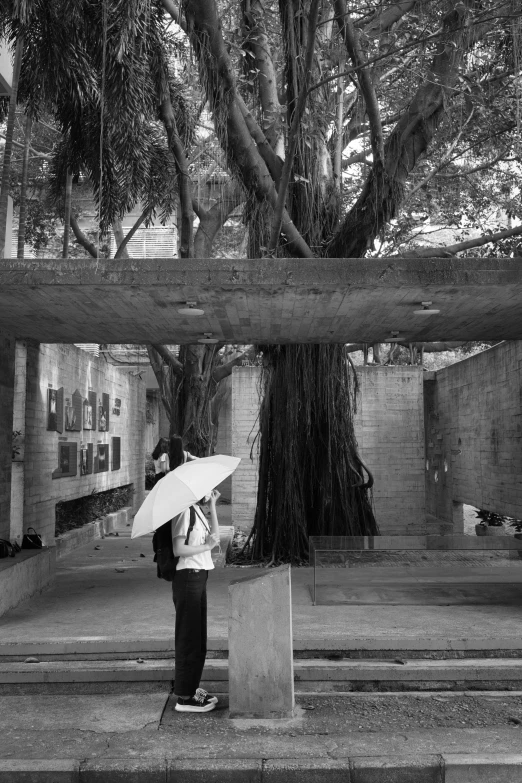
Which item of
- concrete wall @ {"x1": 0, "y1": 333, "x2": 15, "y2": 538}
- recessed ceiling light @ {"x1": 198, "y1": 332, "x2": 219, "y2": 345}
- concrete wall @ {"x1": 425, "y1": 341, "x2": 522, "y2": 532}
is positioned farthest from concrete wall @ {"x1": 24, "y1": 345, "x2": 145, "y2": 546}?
concrete wall @ {"x1": 425, "y1": 341, "x2": 522, "y2": 532}

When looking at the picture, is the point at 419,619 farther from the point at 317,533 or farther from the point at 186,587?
the point at 317,533

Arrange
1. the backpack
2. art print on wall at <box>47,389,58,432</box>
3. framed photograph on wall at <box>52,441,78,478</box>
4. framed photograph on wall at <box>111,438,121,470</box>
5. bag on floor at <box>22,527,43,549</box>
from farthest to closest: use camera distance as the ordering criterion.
Result: framed photograph on wall at <box>111,438,121,470</box> → framed photograph on wall at <box>52,441,78,478</box> → art print on wall at <box>47,389,58,432</box> → bag on floor at <box>22,527,43,549</box> → the backpack

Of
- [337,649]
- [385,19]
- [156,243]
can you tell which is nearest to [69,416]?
[385,19]

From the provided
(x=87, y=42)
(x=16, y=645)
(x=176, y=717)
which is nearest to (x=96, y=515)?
(x=87, y=42)

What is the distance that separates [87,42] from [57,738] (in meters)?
9.66

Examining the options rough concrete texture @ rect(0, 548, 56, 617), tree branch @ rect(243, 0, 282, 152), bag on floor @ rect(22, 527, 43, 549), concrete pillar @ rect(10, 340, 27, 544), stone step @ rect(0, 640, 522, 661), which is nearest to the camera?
stone step @ rect(0, 640, 522, 661)

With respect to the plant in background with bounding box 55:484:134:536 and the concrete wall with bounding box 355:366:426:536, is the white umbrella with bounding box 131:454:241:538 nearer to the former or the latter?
the plant in background with bounding box 55:484:134:536

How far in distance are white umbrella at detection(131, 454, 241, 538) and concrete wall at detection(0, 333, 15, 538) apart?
4446 mm

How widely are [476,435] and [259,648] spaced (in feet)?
37.2

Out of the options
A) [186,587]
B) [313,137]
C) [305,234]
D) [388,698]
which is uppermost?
[313,137]

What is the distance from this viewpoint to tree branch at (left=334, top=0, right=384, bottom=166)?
836 centimetres

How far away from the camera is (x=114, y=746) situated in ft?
15.4

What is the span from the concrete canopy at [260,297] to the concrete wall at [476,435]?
395cm

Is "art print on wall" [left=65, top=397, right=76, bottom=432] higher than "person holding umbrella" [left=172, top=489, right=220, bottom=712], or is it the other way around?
"art print on wall" [left=65, top=397, right=76, bottom=432]
